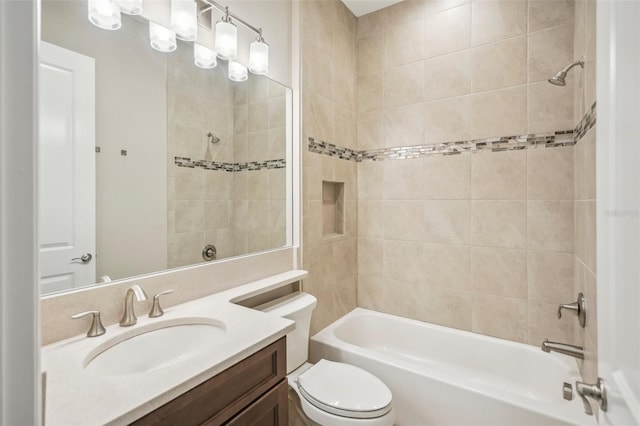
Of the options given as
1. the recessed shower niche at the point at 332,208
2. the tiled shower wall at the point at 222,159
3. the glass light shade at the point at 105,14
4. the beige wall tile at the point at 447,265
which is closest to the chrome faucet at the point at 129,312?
the tiled shower wall at the point at 222,159

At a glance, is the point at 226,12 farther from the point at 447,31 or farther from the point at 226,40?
the point at 447,31

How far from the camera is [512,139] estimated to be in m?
1.93

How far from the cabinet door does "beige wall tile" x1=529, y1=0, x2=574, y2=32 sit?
7.79 feet

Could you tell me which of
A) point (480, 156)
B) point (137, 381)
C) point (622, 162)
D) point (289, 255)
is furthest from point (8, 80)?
point (480, 156)

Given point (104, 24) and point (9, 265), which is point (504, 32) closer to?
point (104, 24)

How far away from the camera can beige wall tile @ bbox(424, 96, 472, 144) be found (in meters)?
2.09

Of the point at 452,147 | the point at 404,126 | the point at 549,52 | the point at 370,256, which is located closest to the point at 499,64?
the point at 549,52

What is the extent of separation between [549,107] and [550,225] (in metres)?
0.70

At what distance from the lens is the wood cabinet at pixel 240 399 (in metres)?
0.78

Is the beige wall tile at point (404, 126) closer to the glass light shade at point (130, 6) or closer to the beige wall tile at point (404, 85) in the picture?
the beige wall tile at point (404, 85)

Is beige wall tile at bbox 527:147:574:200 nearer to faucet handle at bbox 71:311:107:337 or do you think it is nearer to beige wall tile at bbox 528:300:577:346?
beige wall tile at bbox 528:300:577:346

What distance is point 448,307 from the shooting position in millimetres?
2189

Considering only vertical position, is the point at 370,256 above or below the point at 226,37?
below

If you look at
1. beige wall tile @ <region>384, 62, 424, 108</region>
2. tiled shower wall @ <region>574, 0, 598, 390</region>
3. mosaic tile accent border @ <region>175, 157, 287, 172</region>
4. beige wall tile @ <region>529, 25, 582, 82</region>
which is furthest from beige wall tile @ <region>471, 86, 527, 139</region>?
mosaic tile accent border @ <region>175, 157, 287, 172</region>
